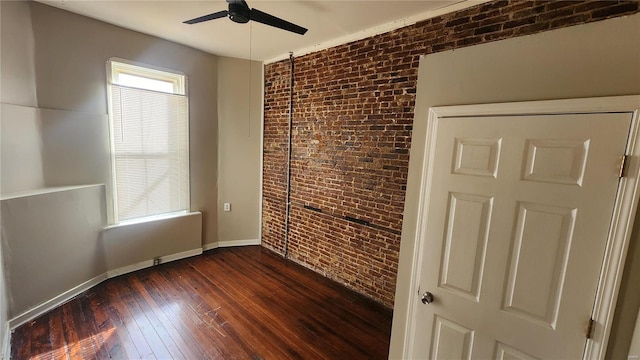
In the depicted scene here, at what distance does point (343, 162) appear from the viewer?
3.11 meters

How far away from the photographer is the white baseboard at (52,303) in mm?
2257

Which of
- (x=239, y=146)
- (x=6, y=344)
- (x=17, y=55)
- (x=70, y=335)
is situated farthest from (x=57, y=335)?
(x=239, y=146)

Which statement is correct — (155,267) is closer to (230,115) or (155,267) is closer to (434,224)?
(230,115)

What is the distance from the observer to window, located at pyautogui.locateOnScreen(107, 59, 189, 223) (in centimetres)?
304

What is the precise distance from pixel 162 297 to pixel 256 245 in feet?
5.54

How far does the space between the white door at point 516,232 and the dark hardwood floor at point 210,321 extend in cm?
112

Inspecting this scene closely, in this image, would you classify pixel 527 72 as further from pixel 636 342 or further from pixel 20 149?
pixel 20 149

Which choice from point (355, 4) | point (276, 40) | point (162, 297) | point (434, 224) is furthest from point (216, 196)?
point (434, 224)

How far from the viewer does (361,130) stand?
292 cm

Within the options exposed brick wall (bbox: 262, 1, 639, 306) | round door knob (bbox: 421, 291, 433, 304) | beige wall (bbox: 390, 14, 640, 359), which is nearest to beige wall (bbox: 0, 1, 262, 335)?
exposed brick wall (bbox: 262, 1, 639, 306)

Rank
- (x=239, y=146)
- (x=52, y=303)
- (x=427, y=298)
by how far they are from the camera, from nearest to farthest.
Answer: (x=427, y=298) → (x=52, y=303) → (x=239, y=146)

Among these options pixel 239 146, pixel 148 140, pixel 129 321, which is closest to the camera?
pixel 129 321

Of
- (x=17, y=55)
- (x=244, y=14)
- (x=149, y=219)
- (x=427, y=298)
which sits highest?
(x=244, y=14)

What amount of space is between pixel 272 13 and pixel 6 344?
3607mm
